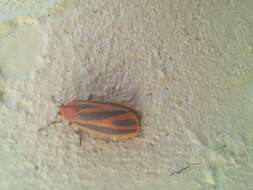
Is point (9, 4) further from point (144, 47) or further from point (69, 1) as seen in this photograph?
point (144, 47)

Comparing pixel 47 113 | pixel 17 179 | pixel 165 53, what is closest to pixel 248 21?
pixel 165 53

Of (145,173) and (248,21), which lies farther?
(248,21)

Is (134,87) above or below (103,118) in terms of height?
above

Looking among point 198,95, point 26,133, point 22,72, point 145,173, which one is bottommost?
point 145,173
